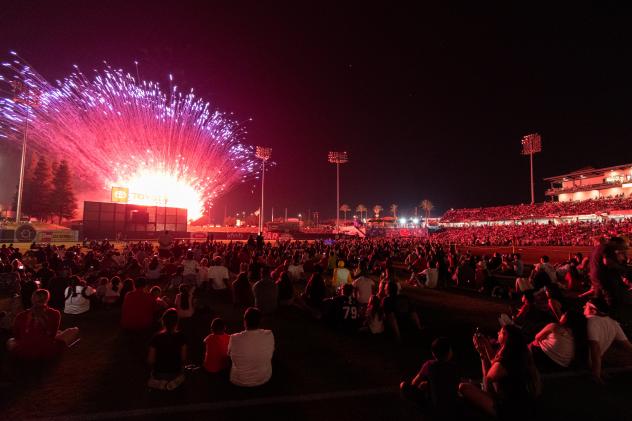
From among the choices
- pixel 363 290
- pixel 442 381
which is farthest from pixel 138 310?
pixel 442 381

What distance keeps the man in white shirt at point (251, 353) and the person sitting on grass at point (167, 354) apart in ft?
2.55

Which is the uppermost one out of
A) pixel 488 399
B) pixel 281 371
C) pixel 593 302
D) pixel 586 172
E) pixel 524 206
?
pixel 586 172

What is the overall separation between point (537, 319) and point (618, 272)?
264 cm

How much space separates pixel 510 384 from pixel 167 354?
14.7ft

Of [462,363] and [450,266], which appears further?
[450,266]

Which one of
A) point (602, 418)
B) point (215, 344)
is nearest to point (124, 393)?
point (215, 344)

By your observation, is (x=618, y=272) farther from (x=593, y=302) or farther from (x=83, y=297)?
(x=83, y=297)

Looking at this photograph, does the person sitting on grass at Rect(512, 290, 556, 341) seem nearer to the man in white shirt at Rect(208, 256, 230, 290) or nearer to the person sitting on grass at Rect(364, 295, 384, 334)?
the person sitting on grass at Rect(364, 295, 384, 334)

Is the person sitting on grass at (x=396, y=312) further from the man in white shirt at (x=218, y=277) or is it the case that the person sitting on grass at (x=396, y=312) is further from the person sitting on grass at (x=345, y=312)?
the man in white shirt at (x=218, y=277)

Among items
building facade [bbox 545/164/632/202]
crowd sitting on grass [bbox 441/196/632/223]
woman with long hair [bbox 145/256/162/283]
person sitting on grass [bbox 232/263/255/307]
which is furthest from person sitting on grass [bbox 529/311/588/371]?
building facade [bbox 545/164/632/202]

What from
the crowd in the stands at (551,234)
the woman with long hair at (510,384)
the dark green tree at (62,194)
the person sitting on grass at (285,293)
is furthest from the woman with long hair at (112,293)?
the dark green tree at (62,194)

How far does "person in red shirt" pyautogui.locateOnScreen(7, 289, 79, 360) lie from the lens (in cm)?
587

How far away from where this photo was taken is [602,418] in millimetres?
4496

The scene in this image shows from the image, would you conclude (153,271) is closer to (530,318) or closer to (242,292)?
(242,292)
